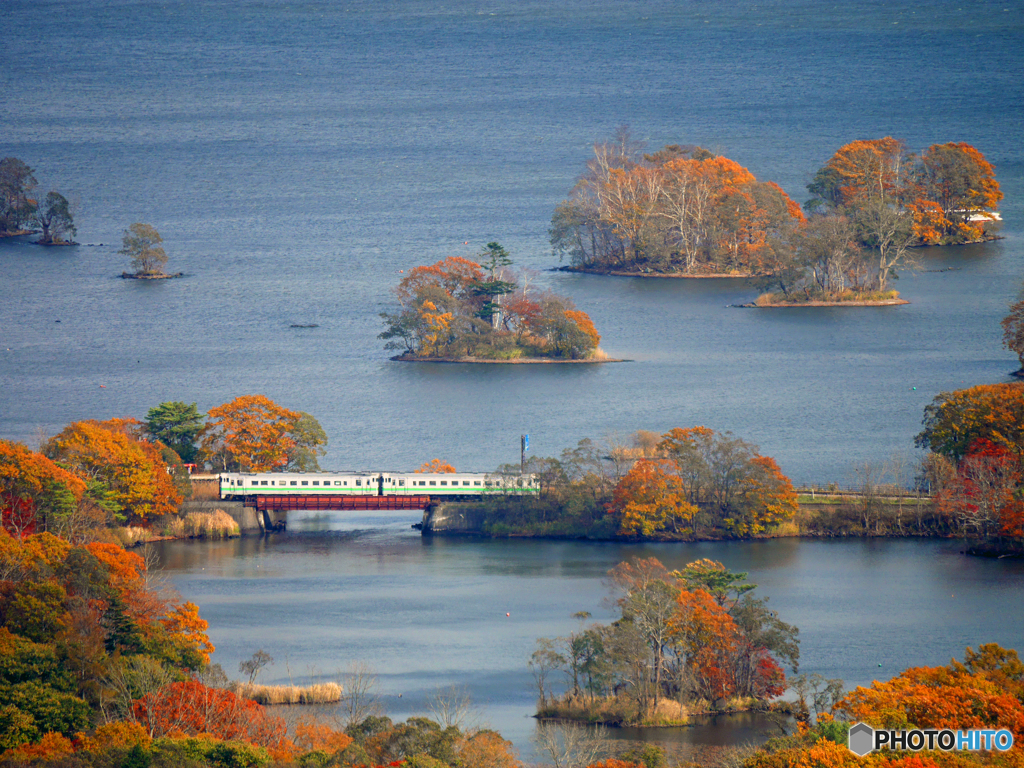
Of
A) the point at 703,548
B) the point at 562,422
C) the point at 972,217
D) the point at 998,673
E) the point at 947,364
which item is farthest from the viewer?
the point at 972,217

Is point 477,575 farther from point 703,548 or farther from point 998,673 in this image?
point 998,673

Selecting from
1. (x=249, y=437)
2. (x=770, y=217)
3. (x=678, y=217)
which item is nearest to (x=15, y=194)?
(x=678, y=217)

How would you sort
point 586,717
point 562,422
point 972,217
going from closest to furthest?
Answer: point 586,717, point 562,422, point 972,217

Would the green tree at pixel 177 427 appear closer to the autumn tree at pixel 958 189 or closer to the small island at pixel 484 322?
the small island at pixel 484 322

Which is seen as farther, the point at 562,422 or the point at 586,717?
the point at 562,422

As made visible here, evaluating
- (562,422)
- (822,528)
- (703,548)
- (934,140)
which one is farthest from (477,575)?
(934,140)

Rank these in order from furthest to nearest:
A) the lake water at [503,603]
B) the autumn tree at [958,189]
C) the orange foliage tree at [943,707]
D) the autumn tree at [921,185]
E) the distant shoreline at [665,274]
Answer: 1. the autumn tree at [958,189]
2. the autumn tree at [921,185]
3. the distant shoreline at [665,274]
4. the lake water at [503,603]
5. the orange foliage tree at [943,707]

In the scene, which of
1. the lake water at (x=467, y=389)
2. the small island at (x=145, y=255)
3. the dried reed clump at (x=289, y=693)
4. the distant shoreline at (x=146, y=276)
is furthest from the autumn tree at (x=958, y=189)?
the dried reed clump at (x=289, y=693)
